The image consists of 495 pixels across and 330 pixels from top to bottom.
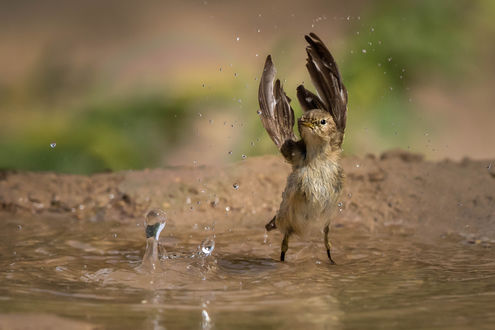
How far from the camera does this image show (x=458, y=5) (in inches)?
361

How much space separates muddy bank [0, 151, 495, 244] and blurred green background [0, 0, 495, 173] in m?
0.99

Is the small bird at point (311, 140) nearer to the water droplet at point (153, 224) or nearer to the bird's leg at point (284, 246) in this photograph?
the bird's leg at point (284, 246)

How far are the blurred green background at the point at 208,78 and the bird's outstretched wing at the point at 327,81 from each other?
9.35ft

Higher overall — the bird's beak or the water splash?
the bird's beak

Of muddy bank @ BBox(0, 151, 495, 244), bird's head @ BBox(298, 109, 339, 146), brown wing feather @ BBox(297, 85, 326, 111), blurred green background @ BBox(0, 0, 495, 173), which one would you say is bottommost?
muddy bank @ BBox(0, 151, 495, 244)

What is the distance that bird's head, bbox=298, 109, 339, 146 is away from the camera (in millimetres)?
4875

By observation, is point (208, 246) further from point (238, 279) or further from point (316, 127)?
point (316, 127)

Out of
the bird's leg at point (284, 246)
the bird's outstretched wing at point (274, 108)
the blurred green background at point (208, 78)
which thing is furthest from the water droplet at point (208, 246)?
the blurred green background at point (208, 78)

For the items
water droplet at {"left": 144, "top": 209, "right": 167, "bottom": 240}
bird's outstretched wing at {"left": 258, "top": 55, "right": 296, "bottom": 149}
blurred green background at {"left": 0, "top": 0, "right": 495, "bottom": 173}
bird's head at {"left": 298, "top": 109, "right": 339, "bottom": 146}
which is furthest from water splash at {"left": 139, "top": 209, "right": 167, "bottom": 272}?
blurred green background at {"left": 0, "top": 0, "right": 495, "bottom": 173}

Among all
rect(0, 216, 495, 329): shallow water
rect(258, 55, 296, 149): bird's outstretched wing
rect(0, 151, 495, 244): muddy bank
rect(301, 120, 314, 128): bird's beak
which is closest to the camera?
rect(0, 216, 495, 329): shallow water

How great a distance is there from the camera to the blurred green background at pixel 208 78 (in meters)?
8.43

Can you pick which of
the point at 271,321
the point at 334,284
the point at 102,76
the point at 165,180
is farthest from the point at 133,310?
the point at 102,76

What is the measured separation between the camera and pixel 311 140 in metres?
4.96

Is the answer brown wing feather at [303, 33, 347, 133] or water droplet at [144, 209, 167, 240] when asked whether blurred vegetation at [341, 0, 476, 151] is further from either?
water droplet at [144, 209, 167, 240]
